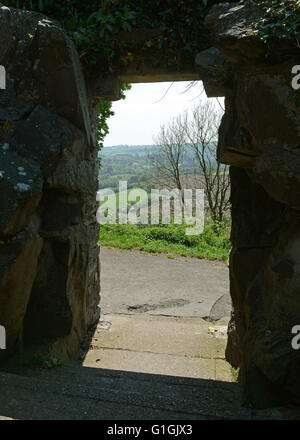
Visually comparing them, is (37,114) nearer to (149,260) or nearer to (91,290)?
(91,290)

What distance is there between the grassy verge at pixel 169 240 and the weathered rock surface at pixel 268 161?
6.09 meters

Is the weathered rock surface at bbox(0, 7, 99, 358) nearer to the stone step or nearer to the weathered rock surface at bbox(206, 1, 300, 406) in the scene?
the stone step

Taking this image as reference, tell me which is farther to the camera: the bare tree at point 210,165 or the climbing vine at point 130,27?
the bare tree at point 210,165

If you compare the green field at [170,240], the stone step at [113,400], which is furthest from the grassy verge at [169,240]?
the stone step at [113,400]

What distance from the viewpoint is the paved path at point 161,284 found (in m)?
6.12

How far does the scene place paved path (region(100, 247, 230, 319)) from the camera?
6.12 m

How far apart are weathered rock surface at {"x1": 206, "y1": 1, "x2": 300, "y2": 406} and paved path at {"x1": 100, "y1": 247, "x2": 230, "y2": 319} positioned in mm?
3039

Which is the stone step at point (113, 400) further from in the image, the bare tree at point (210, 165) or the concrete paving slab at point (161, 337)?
the bare tree at point (210, 165)

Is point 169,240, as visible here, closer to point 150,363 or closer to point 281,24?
point 150,363

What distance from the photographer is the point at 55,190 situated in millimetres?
3533

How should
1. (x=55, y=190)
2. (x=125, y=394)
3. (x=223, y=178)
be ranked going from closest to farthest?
(x=125, y=394)
(x=55, y=190)
(x=223, y=178)

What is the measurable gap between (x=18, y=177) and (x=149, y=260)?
19.4 ft

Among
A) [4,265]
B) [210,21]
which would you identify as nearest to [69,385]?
[4,265]

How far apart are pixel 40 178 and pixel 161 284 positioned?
446 centimetres
